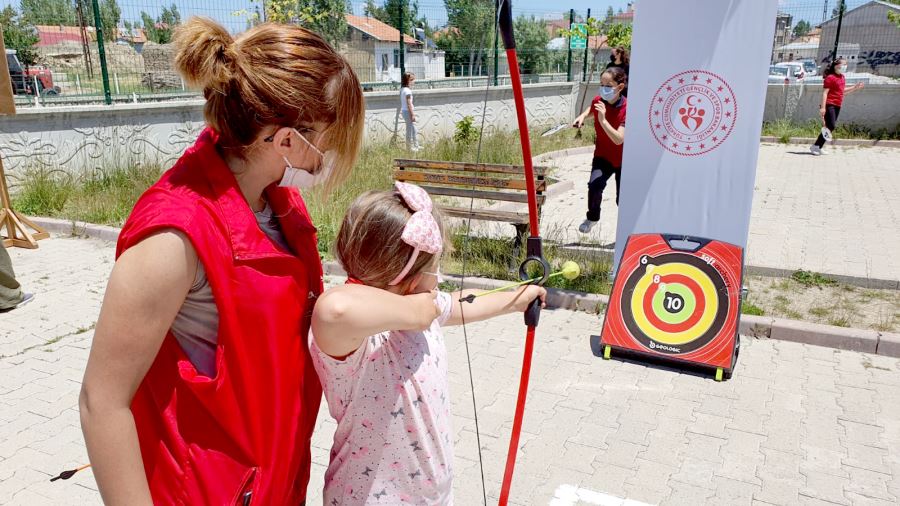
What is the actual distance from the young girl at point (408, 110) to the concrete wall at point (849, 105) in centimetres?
900

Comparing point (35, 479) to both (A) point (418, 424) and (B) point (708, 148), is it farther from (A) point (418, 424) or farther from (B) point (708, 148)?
(B) point (708, 148)

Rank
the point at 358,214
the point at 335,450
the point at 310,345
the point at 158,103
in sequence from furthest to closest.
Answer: the point at 158,103
the point at 335,450
the point at 358,214
the point at 310,345

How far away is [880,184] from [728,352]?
7.82 metres

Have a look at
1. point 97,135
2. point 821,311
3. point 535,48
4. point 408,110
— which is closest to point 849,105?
point 535,48

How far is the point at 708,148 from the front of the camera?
167 inches

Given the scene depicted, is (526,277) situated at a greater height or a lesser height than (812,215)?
greater

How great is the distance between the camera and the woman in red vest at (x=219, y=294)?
1.01 m

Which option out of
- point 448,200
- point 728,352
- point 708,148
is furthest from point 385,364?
point 448,200

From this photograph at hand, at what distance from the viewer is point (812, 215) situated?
801cm

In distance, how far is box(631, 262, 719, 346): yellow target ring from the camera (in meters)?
4.02

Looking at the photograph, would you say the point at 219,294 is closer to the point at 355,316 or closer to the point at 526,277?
the point at 355,316

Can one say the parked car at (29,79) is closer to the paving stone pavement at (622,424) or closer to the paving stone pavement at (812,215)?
the paving stone pavement at (622,424)

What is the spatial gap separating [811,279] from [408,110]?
8.33m

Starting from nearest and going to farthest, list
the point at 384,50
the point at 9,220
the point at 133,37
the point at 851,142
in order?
the point at 9,220 < the point at 133,37 < the point at 384,50 < the point at 851,142
